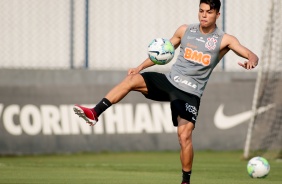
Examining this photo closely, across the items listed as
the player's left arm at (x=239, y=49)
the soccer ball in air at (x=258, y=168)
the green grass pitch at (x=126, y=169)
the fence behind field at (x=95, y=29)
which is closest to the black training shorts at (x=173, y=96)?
the player's left arm at (x=239, y=49)

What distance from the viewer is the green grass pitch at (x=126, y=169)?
11914 mm

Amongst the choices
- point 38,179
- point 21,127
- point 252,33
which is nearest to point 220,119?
point 252,33

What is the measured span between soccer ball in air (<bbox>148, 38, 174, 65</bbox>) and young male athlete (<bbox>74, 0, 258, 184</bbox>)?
0.34m

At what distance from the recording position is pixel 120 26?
19516 millimetres

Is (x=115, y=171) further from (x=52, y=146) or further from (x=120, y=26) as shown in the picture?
(x=120, y=26)

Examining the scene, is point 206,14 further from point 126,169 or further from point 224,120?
point 224,120

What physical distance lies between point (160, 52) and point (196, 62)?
0.71 meters

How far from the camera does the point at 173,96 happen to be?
11.1 meters

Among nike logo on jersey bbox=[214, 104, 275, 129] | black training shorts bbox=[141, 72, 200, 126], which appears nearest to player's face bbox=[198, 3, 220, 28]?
black training shorts bbox=[141, 72, 200, 126]

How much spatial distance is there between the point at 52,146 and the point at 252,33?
579 centimetres

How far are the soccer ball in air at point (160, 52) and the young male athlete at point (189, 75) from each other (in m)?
0.34

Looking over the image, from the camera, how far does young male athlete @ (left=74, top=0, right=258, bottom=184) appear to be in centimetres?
1090

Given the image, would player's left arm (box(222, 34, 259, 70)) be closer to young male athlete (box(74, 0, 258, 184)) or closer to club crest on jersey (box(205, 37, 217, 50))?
young male athlete (box(74, 0, 258, 184))

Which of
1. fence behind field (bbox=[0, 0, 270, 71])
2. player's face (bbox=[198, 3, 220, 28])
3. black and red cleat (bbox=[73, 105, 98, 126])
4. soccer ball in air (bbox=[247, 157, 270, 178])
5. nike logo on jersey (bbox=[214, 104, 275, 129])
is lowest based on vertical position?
nike logo on jersey (bbox=[214, 104, 275, 129])
